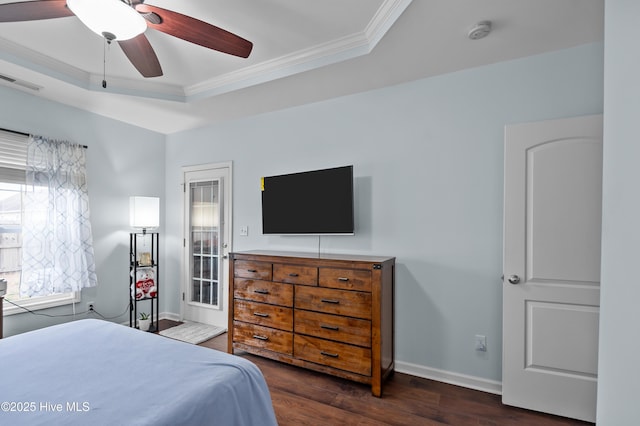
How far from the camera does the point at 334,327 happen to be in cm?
258

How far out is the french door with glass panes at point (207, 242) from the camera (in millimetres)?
3941

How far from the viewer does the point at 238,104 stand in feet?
11.0

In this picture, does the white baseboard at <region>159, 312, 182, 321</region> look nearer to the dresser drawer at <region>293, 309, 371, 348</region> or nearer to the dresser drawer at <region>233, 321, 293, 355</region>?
the dresser drawer at <region>233, 321, 293, 355</region>

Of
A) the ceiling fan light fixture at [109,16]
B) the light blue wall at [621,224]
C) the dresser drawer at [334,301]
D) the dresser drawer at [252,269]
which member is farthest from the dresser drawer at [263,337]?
the ceiling fan light fixture at [109,16]

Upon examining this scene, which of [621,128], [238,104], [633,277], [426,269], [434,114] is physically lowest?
[426,269]

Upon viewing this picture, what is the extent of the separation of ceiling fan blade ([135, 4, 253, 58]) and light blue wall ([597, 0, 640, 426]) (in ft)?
5.33

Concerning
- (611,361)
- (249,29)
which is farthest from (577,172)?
(249,29)

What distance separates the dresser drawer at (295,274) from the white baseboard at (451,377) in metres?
1.09

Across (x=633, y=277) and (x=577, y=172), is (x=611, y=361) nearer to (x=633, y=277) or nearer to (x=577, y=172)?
(x=633, y=277)

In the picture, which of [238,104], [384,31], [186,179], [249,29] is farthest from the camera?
[186,179]

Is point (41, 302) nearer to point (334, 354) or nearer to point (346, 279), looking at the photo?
point (334, 354)

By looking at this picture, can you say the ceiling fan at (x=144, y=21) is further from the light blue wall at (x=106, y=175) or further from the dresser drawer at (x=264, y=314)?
the dresser drawer at (x=264, y=314)

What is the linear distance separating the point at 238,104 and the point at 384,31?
5.97 feet

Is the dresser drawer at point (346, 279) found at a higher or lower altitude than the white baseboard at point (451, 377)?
higher
